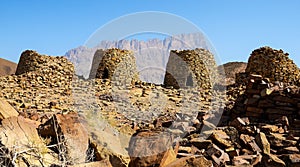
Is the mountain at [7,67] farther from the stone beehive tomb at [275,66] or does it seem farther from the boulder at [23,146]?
the boulder at [23,146]

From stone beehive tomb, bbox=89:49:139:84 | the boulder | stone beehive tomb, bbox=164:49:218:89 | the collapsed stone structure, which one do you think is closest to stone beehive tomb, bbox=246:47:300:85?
the collapsed stone structure

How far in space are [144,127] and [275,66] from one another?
10071mm

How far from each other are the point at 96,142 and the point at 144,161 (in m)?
0.67

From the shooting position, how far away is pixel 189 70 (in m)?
16.5

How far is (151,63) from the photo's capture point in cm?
1451

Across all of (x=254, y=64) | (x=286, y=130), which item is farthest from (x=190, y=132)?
(x=254, y=64)

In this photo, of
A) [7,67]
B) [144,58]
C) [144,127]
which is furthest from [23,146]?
[7,67]

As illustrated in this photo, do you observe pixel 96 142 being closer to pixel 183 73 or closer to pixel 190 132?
pixel 190 132

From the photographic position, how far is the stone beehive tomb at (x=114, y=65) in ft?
55.9

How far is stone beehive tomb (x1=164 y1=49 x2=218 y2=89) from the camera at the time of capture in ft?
53.5

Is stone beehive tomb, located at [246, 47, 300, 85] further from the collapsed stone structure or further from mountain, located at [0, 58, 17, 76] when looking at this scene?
mountain, located at [0, 58, 17, 76]

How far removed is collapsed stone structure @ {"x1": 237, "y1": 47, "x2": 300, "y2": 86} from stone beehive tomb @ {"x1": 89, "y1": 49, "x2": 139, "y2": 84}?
464cm

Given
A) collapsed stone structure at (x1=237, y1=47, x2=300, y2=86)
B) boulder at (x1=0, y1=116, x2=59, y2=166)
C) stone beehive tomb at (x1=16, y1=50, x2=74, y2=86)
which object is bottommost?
boulder at (x1=0, y1=116, x2=59, y2=166)

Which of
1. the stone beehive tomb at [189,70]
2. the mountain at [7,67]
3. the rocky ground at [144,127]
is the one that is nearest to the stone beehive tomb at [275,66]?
the stone beehive tomb at [189,70]
